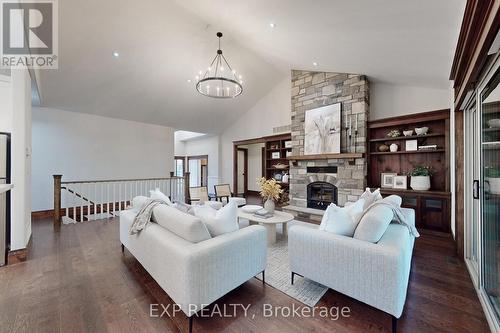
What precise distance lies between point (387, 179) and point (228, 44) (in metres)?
4.74

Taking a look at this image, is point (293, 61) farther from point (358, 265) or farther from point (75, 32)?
point (358, 265)

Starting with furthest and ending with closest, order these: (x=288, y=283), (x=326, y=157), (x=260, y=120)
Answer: (x=260, y=120), (x=326, y=157), (x=288, y=283)

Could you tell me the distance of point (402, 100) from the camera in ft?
15.0

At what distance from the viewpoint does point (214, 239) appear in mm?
1872

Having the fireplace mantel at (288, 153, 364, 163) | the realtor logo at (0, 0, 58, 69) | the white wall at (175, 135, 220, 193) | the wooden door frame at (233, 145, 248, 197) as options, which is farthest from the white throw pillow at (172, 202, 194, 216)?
the white wall at (175, 135, 220, 193)

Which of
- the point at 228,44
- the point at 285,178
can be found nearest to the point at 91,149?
the point at 228,44

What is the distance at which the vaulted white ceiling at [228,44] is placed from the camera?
259 cm

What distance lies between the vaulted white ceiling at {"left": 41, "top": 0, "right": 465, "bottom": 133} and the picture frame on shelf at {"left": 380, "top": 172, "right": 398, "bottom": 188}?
186 cm

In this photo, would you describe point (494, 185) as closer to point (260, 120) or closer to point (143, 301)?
point (143, 301)

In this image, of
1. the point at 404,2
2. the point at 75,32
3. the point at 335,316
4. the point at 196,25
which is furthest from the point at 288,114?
the point at 335,316

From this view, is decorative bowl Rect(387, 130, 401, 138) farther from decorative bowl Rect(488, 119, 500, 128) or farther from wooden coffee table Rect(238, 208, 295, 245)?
wooden coffee table Rect(238, 208, 295, 245)

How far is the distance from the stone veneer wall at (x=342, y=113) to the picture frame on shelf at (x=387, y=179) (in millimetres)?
374

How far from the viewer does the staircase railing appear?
196 inches

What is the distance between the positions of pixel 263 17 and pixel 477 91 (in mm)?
2909
